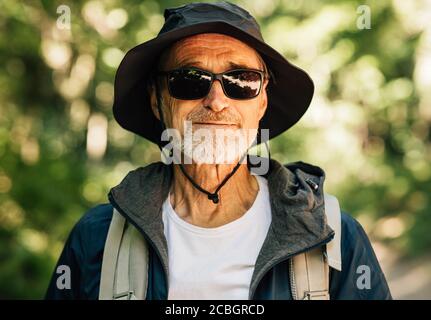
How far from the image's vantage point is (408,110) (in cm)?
1480

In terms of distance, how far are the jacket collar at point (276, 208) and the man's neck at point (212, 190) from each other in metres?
0.08

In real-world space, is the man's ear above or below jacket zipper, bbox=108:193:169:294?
above

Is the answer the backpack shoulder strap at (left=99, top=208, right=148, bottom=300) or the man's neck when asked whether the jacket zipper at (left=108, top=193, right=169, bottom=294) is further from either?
the man's neck

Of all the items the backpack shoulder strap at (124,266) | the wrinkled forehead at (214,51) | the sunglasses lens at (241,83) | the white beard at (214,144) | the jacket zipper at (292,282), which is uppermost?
the wrinkled forehead at (214,51)

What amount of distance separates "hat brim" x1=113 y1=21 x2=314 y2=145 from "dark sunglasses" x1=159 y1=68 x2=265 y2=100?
0.13 meters

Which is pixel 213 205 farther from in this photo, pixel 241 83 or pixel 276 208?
Answer: pixel 241 83

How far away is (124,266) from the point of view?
7.13ft

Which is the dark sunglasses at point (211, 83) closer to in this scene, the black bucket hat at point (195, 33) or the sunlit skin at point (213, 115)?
the sunlit skin at point (213, 115)

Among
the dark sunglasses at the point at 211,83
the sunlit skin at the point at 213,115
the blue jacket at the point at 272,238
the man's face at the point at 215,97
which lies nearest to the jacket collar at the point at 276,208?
the blue jacket at the point at 272,238

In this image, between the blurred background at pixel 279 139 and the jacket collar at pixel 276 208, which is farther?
the blurred background at pixel 279 139

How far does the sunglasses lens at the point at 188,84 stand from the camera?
235 centimetres

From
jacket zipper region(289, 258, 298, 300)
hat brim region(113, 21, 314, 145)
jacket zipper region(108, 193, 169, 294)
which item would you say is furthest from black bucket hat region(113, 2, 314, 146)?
jacket zipper region(289, 258, 298, 300)

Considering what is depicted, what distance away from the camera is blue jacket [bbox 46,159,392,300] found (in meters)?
2.11

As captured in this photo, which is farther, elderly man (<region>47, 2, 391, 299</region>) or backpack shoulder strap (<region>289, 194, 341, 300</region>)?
elderly man (<region>47, 2, 391, 299</region>)
